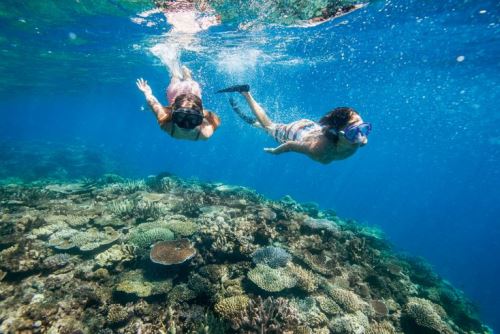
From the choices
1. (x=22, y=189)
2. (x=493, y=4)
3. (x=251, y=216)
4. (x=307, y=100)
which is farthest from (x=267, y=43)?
(x=307, y=100)

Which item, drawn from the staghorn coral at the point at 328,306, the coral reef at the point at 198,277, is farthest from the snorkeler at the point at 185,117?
the staghorn coral at the point at 328,306

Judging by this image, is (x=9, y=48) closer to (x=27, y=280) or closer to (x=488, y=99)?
(x=27, y=280)

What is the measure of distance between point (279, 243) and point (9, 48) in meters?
28.3

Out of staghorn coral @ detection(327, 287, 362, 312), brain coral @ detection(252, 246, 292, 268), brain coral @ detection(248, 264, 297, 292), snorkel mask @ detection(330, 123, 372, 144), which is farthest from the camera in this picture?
brain coral @ detection(252, 246, 292, 268)

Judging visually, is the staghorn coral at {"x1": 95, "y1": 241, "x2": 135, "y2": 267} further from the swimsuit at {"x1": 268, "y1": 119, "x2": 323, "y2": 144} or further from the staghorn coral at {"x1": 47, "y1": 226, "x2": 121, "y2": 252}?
the swimsuit at {"x1": 268, "y1": 119, "x2": 323, "y2": 144}

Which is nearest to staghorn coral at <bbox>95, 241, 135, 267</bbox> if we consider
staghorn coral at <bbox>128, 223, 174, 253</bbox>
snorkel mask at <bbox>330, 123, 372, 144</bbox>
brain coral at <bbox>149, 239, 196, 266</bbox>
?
staghorn coral at <bbox>128, 223, 174, 253</bbox>

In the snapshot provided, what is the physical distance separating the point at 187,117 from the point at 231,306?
12.4ft

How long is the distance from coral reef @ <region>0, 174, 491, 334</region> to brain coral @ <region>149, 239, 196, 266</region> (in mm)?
31

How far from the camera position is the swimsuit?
22.8 feet

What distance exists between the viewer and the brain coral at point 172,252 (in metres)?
6.64

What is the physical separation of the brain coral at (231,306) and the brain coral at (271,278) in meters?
0.58

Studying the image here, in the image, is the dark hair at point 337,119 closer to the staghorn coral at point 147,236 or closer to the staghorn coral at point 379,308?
the staghorn coral at point 379,308

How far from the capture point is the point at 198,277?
6410 millimetres

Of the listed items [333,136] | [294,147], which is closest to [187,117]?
[294,147]
